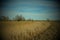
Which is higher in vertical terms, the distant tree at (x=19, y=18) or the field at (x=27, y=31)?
the distant tree at (x=19, y=18)

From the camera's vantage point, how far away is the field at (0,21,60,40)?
1955 mm

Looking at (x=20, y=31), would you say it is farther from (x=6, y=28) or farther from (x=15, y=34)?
(x=6, y=28)

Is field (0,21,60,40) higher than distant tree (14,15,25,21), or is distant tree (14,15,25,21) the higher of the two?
distant tree (14,15,25,21)

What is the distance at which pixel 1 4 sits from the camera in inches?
77.3

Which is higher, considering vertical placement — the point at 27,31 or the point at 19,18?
the point at 19,18

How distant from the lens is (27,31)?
1.96 meters

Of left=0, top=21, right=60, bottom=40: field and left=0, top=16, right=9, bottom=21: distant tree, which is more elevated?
left=0, top=16, right=9, bottom=21: distant tree

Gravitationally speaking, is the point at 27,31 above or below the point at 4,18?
below

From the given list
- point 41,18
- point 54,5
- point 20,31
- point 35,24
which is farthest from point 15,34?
point 54,5

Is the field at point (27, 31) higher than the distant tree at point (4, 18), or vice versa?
the distant tree at point (4, 18)

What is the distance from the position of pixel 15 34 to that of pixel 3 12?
40cm

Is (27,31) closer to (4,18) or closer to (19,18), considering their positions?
(19,18)

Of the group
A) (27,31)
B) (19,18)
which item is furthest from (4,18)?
(27,31)

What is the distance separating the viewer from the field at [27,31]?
1.96m
